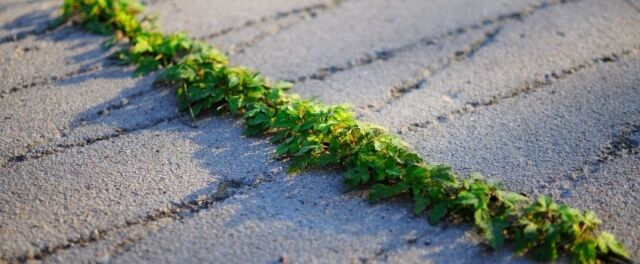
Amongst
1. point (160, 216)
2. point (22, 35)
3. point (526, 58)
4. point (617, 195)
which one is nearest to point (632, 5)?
point (526, 58)

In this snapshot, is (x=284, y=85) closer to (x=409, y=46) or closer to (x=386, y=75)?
(x=386, y=75)

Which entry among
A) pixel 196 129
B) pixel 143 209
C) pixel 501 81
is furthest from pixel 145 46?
pixel 501 81

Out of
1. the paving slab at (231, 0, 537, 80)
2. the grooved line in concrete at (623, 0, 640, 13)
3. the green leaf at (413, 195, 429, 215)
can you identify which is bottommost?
the green leaf at (413, 195, 429, 215)

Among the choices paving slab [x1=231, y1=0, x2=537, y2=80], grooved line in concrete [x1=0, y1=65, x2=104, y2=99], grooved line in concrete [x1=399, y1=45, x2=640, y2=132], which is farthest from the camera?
paving slab [x1=231, y1=0, x2=537, y2=80]

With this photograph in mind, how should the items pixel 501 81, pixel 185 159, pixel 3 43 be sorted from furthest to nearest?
pixel 3 43 → pixel 501 81 → pixel 185 159

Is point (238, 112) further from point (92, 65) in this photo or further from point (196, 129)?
point (92, 65)

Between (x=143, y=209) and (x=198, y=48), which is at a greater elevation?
(x=198, y=48)

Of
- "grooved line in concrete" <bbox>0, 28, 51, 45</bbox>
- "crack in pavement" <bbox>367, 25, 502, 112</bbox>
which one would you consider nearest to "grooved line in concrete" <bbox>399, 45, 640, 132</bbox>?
"crack in pavement" <bbox>367, 25, 502, 112</bbox>

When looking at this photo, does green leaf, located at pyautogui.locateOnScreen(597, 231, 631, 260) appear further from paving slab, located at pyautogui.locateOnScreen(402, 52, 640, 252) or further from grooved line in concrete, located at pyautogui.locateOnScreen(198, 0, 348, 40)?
grooved line in concrete, located at pyautogui.locateOnScreen(198, 0, 348, 40)
